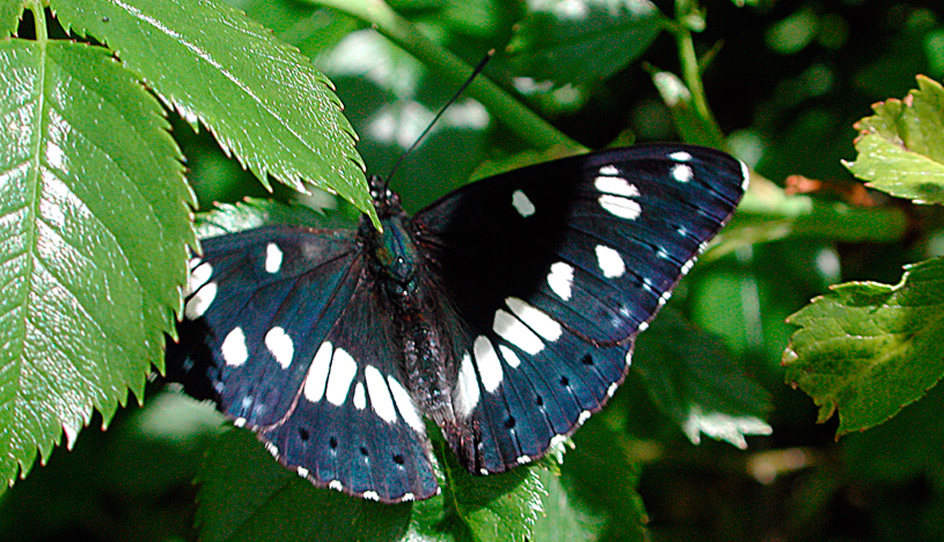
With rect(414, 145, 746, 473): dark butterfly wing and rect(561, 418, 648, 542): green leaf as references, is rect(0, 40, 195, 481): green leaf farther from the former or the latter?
rect(561, 418, 648, 542): green leaf

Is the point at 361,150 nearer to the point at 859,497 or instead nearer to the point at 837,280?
the point at 837,280

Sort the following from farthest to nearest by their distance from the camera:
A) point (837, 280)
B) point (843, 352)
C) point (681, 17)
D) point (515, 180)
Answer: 1. point (837, 280)
2. point (681, 17)
3. point (515, 180)
4. point (843, 352)

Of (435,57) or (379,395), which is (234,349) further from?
(435,57)

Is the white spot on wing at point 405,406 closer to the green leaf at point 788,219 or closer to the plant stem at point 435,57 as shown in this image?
the plant stem at point 435,57

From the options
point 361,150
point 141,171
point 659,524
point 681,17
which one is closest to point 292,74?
point 141,171

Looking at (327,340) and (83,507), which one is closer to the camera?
(327,340)
